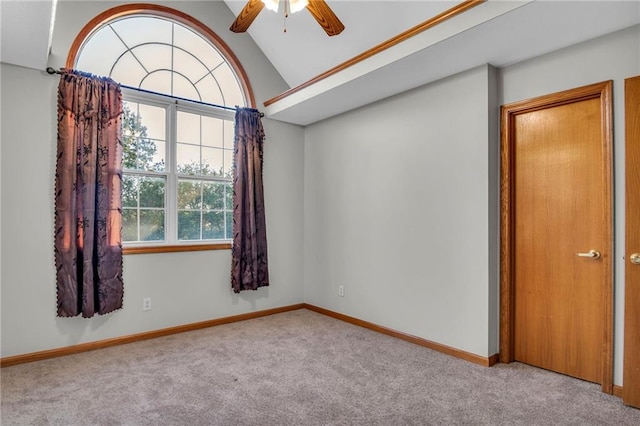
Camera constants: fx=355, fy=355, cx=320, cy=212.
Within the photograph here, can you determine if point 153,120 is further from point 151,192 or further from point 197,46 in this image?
point 197,46

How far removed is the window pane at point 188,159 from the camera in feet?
12.2

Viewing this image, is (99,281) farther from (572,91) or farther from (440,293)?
(572,91)

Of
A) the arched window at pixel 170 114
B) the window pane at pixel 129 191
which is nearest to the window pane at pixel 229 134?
the arched window at pixel 170 114

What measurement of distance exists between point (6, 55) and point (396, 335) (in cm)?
394

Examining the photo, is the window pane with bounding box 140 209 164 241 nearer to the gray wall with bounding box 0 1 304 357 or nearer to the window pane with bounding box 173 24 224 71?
the gray wall with bounding box 0 1 304 357

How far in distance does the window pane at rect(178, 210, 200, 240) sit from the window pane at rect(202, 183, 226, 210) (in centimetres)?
14

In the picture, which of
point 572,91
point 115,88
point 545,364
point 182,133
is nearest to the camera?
point 572,91

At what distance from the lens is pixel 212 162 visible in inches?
156

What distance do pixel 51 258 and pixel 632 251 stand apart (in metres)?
4.21

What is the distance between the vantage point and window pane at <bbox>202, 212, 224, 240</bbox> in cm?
390

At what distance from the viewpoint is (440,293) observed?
3.08 m

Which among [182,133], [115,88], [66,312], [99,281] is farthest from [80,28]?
[66,312]

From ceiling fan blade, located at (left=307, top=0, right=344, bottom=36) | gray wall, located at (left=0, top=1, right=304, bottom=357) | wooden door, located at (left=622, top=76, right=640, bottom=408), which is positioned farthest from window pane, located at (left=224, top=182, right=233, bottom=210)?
wooden door, located at (left=622, top=76, right=640, bottom=408)

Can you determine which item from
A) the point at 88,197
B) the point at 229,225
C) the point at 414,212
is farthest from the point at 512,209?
the point at 88,197
